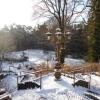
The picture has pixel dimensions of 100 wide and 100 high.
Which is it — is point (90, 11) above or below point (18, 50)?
above

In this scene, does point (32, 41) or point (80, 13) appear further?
point (32, 41)

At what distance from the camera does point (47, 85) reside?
1388cm

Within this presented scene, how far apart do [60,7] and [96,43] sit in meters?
6.26

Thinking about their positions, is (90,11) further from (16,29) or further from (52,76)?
(16,29)

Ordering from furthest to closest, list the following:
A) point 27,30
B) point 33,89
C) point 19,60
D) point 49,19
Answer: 1. point 27,30
2. point 19,60
3. point 49,19
4. point 33,89

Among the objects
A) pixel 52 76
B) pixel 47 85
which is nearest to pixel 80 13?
pixel 52 76

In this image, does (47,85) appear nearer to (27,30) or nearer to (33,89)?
(33,89)

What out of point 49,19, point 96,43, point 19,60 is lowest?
point 19,60

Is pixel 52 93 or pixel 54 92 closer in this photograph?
pixel 52 93

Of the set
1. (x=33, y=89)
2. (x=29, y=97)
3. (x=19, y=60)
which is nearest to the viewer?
(x=29, y=97)

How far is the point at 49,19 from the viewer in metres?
26.8

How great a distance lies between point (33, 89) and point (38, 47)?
141 ft

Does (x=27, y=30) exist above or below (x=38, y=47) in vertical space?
above

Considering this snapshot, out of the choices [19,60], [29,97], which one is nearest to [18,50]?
[19,60]
